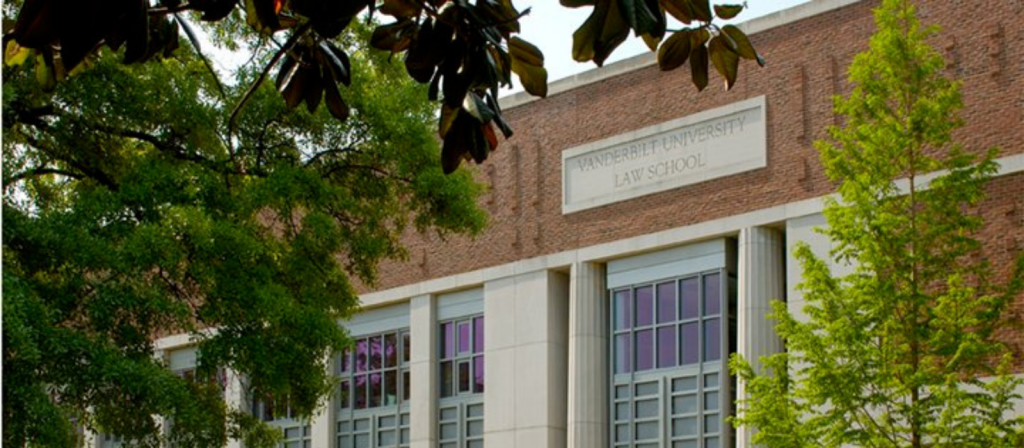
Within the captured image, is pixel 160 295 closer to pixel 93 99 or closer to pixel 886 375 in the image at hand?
pixel 93 99

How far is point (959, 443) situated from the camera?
22.3 metres

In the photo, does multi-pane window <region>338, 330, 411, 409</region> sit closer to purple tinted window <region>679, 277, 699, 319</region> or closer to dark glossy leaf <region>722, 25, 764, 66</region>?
purple tinted window <region>679, 277, 699, 319</region>

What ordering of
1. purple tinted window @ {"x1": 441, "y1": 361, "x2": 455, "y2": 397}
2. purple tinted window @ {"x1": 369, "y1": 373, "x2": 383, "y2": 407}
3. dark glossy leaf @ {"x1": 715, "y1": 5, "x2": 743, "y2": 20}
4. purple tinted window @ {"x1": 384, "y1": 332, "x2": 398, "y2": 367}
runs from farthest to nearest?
purple tinted window @ {"x1": 369, "y1": 373, "x2": 383, "y2": 407}
purple tinted window @ {"x1": 384, "y1": 332, "x2": 398, "y2": 367}
purple tinted window @ {"x1": 441, "y1": 361, "x2": 455, "y2": 397}
dark glossy leaf @ {"x1": 715, "y1": 5, "x2": 743, "y2": 20}

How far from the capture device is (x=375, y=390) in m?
37.1

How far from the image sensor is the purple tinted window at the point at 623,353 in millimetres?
31875

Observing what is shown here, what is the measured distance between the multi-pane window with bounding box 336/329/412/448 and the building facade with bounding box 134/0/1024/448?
5cm

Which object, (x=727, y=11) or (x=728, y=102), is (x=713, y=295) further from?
(x=727, y=11)

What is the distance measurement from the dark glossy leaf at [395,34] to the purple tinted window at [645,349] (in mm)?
27934

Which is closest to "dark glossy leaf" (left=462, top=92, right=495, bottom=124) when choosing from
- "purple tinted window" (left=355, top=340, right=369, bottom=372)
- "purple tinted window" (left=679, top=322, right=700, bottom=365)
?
"purple tinted window" (left=679, top=322, right=700, bottom=365)

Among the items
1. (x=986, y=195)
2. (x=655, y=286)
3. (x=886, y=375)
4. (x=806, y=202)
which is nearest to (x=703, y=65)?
(x=886, y=375)

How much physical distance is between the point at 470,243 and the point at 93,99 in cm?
1478

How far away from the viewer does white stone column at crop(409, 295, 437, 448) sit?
3538cm

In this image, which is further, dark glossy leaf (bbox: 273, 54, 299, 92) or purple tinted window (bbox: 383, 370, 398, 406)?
purple tinted window (bbox: 383, 370, 398, 406)

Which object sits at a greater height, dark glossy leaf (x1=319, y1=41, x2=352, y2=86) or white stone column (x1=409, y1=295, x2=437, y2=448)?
white stone column (x1=409, y1=295, x2=437, y2=448)
